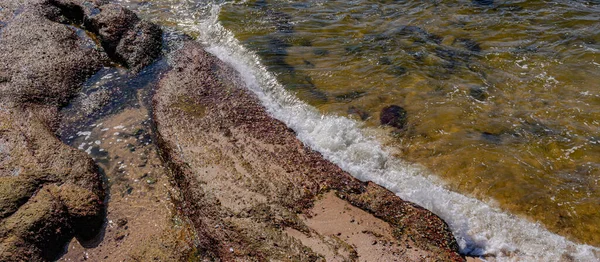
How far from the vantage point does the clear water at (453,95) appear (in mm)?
5113

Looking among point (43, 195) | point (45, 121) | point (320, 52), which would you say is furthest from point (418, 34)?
point (43, 195)

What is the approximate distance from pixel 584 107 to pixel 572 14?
3897 millimetres

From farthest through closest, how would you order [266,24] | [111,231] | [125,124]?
[266,24]
[125,124]
[111,231]

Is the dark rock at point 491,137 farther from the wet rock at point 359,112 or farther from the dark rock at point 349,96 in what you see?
the dark rock at point 349,96

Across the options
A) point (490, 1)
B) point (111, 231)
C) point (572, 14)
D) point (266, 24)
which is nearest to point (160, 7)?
point (266, 24)

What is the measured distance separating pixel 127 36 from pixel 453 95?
23.5 feet

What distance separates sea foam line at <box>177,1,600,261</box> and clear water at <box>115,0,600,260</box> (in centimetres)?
2

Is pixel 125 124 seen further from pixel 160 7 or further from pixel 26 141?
pixel 160 7

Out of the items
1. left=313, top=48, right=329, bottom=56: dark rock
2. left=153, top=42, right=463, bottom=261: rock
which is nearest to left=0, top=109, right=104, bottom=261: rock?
left=153, top=42, right=463, bottom=261: rock

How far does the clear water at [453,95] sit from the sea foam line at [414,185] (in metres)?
0.02

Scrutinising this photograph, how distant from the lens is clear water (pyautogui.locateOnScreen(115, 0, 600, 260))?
5.11 meters

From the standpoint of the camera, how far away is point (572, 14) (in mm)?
9266

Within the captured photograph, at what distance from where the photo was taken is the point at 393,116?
6.69 metres

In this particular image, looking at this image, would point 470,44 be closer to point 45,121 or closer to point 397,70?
point 397,70
